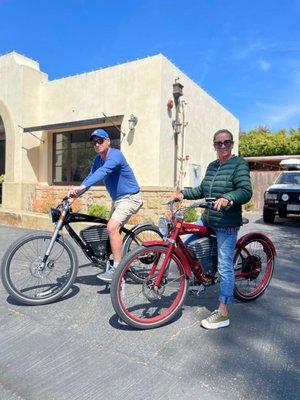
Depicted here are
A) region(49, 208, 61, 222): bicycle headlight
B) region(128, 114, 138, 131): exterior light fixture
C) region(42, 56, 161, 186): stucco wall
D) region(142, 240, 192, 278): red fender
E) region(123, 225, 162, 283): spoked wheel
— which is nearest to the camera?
region(142, 240, 192, 278): red fender

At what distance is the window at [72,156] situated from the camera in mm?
11109

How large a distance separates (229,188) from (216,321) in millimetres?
1249

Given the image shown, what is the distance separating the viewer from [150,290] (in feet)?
11.5

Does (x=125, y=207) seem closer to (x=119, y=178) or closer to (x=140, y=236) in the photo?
(x=119, y=178)

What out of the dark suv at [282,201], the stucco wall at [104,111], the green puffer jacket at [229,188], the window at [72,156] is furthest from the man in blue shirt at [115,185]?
the dark suv at [282,201]

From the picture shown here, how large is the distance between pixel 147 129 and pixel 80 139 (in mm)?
2761

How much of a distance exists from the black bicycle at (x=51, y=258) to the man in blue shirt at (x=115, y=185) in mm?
204

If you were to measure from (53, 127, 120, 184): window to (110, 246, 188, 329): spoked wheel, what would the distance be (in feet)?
25.0

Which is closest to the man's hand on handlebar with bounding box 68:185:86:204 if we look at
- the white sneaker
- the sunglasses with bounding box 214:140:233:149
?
the white sneaker

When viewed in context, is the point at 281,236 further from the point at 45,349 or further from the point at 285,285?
the point at 45,349

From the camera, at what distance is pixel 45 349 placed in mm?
3014

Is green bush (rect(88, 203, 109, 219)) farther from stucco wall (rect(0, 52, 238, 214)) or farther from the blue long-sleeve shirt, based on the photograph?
the blue long-sleeve shirt

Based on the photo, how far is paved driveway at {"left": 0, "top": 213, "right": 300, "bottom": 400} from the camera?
2461 millimetres

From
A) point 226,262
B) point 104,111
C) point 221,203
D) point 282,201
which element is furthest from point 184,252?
point 282,201
